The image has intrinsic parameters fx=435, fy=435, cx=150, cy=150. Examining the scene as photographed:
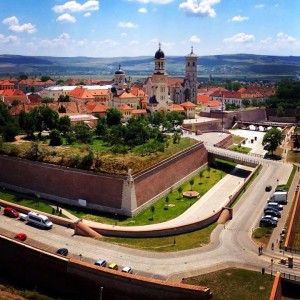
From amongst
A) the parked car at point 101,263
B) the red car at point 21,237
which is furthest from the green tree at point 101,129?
the parked car at point 101,263

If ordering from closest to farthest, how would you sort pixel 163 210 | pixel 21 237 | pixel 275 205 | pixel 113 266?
pixel 113 266 → pixel 21 237 → pixel 275 205 → pixel 163 210

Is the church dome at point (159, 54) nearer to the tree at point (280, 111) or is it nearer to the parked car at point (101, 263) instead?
the tree at point (280, 111)

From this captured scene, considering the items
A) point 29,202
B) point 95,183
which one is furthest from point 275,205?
point 29,202

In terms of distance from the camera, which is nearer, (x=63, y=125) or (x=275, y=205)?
(x=275, y=205)

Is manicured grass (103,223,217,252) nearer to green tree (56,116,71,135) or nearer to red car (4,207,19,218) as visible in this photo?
red car (4,207,19,218)

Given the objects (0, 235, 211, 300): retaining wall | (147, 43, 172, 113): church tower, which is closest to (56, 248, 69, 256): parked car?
(0, 235, 211, 300): retaining wall

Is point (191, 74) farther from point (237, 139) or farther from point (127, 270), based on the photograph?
point (127, 270)
